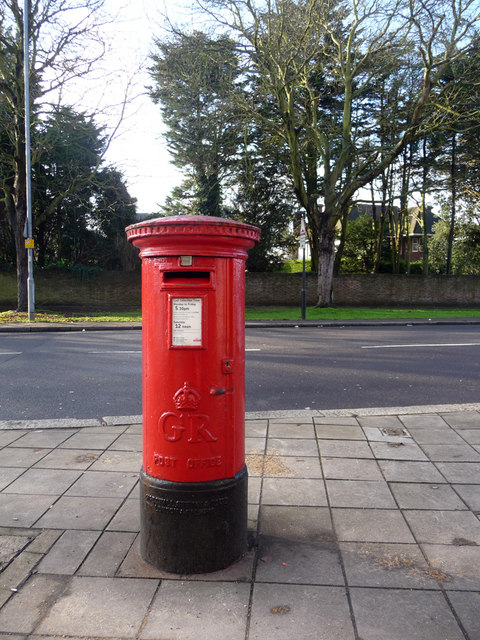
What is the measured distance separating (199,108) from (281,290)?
976cm

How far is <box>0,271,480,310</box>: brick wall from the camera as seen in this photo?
25.4 meters

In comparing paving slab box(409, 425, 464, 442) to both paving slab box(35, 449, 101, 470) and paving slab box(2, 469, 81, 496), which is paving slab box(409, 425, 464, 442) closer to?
paving slab box(35, 449, 101, 470)

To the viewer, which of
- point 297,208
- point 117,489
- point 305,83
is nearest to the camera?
point 117,489

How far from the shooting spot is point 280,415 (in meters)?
5.59

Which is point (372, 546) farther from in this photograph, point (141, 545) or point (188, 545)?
point (141, 545)

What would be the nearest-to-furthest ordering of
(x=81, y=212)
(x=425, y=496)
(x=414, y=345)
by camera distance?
1. (x=425, y=496)
2. (x=414, y=345)
3. (x=81, y=212)

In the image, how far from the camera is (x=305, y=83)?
19.8 m

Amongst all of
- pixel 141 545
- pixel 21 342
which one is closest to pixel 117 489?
pixel 141 545

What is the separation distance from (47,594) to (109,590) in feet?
0.97

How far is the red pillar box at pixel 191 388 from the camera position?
2676mm

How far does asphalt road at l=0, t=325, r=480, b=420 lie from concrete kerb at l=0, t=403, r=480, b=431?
39 centimetres

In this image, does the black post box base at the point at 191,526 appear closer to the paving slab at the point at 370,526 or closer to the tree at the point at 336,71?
the paving slab at the point at 370,526

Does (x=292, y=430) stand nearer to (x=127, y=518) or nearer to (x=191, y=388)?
(x=127, y=518)

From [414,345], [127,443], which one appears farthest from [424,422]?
[414,345]
